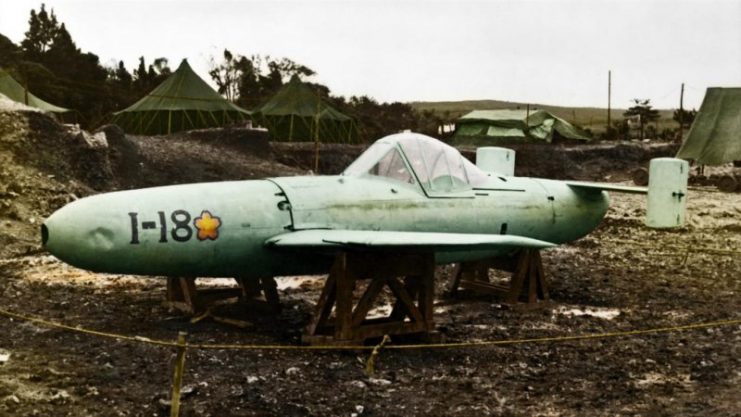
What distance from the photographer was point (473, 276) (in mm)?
12289

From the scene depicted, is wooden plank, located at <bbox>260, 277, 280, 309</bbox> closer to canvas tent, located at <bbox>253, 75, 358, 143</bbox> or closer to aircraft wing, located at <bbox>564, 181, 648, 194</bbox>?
aircraft wing, located at <bbox>564, 181, 648, 194</bbox>

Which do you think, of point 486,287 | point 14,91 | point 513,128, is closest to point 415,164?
point 486,287

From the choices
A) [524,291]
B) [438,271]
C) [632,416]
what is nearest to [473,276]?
[524,291]

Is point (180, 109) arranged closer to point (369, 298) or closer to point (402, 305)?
point (402, 305)

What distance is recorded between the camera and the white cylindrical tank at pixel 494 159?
13.3 m

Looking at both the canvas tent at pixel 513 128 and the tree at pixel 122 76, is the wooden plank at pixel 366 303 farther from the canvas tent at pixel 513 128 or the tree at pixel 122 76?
the tree at pixel 122 76

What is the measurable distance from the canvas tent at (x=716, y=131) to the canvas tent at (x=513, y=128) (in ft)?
40.4

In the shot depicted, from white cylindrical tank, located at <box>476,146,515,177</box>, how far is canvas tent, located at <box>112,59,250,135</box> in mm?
23878

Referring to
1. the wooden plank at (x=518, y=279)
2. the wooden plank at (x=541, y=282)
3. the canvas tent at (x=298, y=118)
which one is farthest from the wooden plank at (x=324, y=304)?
the canvas tent at (x=298, y=118)

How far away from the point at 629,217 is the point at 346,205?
1430 centimetres

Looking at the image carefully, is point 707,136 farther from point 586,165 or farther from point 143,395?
point 143,395

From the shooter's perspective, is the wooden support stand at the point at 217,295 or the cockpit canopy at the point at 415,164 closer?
the cockpit canopy at the point at 415,164

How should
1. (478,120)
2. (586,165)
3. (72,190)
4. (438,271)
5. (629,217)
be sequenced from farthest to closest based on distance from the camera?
(478,120)
(586,165)
(629,217)
(72,190)
(438,271)

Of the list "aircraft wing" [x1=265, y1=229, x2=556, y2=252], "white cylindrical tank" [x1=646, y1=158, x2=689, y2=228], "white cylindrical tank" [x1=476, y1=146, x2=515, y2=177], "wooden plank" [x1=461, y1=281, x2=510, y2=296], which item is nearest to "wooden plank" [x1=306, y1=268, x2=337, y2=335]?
"aircraft wing" [x1=265, y1=229, x2=556, y2=252]
